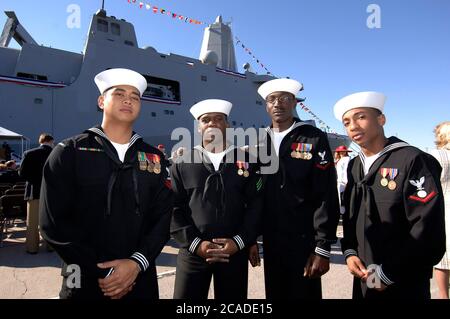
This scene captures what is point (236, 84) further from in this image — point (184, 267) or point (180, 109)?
point (184, 267)

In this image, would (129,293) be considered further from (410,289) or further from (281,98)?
(281,98)

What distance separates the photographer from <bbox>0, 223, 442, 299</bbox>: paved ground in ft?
10.8

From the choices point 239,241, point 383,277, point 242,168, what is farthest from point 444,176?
point 239,241

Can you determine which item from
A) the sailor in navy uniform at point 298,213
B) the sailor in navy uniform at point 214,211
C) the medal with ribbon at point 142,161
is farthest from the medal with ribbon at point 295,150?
the medal with ribbon at point 142,161

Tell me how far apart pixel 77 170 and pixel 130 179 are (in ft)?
1.06

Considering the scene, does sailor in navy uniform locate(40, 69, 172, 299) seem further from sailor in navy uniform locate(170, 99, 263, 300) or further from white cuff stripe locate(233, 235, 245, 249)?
white cuff stripe locate(233, 235, 245, 249)

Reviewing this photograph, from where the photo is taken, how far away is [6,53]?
15023 millimetres

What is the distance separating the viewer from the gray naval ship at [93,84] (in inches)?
564

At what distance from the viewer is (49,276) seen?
383 cm

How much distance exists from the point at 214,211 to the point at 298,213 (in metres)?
0.73

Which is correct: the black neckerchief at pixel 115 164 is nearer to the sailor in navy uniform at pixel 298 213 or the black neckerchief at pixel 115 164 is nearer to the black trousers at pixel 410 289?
the sailor in navy uniform at pixel 298 213

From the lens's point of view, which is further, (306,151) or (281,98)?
(281,98)
